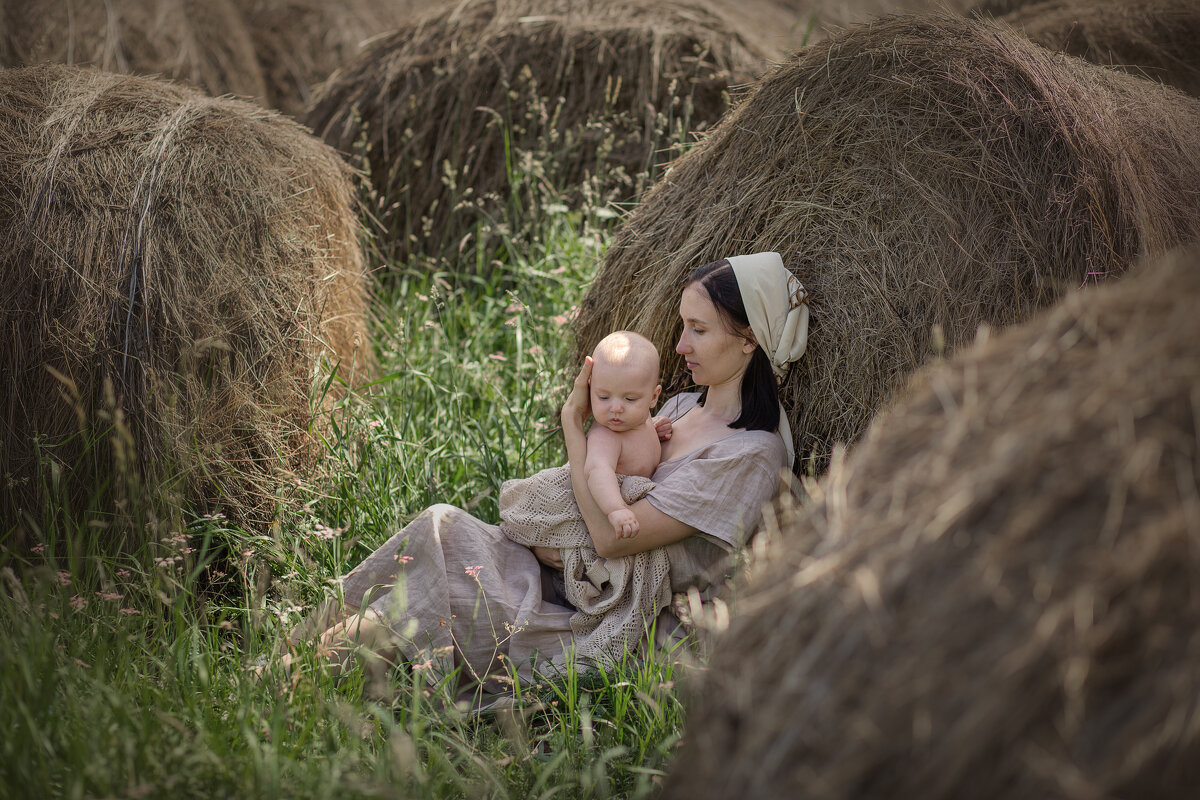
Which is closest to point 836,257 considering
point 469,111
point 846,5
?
point 469,111

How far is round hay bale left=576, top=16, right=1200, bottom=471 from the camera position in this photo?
287 cm

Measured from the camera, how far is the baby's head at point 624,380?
296 cm

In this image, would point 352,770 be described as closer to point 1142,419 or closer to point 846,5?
point 1142,419

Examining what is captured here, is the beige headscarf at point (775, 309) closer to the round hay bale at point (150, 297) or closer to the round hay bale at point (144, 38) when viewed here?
the round hay bale at point (150, 297)

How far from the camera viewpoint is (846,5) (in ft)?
25.9

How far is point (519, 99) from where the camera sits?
5676 millimetres

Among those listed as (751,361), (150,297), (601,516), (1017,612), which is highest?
(1017,612)

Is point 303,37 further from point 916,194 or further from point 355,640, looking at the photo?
point 355,640

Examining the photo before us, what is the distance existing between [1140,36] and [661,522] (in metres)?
4.25

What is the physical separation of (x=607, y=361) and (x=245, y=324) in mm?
1432

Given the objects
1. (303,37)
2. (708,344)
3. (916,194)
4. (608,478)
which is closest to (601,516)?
(608,478)

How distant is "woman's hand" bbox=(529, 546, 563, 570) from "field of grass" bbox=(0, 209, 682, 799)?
1.43 feet

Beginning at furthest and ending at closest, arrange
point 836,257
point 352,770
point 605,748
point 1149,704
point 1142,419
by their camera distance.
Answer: point 836,257
point 605,748
point 352,770
point 1142,419
point 1149,704

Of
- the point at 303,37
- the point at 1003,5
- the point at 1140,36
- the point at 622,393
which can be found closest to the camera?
the point at 622,393
